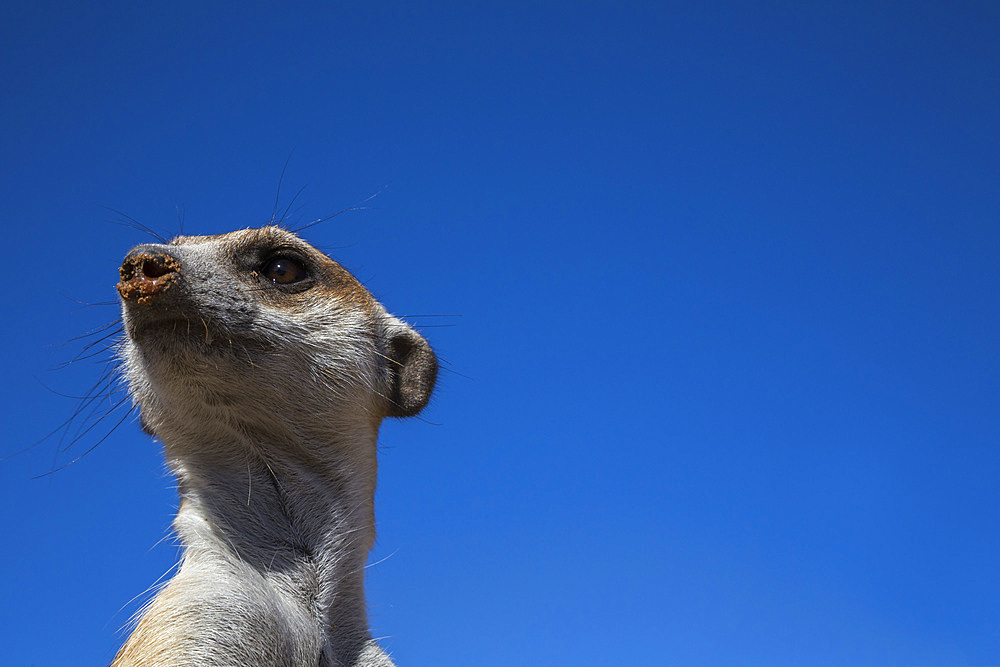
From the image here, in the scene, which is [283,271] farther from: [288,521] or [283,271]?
[288,521]

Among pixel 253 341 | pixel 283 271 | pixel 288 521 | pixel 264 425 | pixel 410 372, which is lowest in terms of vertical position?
pixel 288 521

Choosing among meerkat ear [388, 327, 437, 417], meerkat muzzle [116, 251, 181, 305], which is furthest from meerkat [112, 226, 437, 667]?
meerkat ear [388, 327, 437, 417]

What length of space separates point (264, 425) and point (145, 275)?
1239mm

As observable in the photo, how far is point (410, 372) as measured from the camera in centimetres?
677

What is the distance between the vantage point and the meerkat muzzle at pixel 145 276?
207 inches

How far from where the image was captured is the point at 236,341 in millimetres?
5484

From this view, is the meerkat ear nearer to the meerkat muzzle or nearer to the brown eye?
the brown eye

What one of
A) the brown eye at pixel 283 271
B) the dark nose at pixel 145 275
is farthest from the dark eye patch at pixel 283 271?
the dark nose at pixel 145 275

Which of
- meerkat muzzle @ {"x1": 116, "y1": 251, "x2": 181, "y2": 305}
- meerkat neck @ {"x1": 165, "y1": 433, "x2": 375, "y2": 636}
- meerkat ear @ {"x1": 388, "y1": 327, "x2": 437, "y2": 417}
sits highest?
meerkat ear @ {"x1": 388, "y1": 327, "x2": 437, "y2": 417}

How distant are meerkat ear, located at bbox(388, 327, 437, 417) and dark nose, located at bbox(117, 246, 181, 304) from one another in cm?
196

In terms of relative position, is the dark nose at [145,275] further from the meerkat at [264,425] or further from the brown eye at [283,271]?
the brown eye at [283,271]

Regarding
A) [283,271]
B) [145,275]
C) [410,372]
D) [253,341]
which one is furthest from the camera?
[410,372]

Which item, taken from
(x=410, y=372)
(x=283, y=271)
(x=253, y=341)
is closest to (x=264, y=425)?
(x=253, y=341)

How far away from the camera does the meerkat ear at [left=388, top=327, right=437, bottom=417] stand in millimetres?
6699
